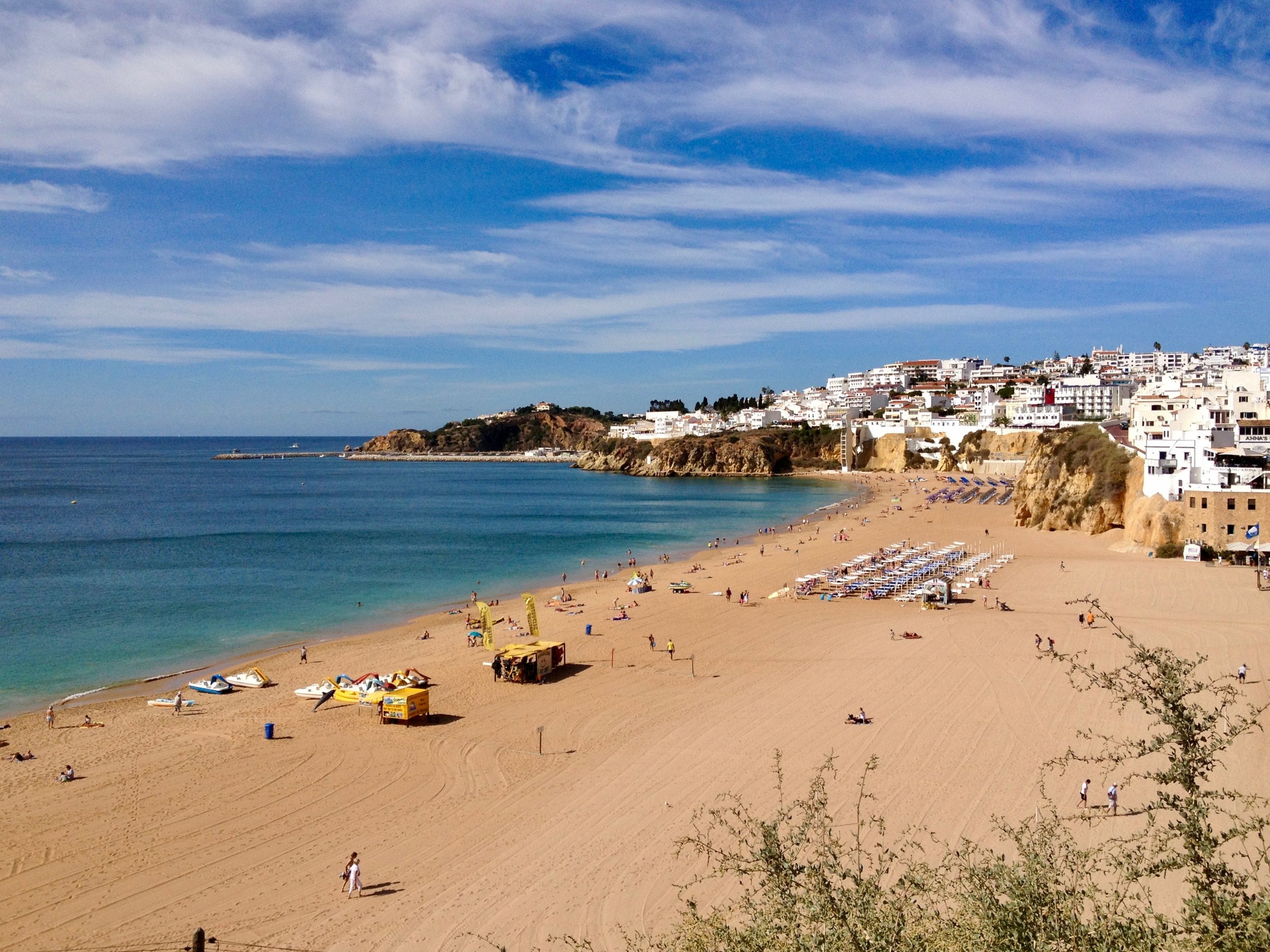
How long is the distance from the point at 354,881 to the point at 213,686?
1205cm

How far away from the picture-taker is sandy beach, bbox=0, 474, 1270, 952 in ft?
35.2

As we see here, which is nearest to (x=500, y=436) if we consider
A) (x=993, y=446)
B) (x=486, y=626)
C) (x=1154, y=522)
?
(x=993, y=446)

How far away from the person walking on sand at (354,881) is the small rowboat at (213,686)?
456 inches

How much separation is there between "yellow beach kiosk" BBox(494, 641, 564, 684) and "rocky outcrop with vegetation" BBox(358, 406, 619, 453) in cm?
14700

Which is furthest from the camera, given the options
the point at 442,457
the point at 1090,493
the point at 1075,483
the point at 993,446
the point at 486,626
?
the point at 442,457

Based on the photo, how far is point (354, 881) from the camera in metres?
10.9

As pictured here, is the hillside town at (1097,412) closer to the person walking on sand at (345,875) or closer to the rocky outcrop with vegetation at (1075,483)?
the rocky outcrop with vegetation at (1075,483)

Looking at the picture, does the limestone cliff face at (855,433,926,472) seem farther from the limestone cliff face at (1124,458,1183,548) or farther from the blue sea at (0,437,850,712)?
the limestone cliff face at (1124,458,1183,548)

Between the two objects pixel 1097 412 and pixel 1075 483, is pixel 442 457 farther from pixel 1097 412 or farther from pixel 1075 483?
pixel 1075 483

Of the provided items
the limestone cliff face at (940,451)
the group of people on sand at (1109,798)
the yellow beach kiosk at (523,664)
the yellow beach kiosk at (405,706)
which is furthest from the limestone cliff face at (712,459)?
the group of people on sand at (1109,798)

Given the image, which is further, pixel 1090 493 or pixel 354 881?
pixel 1090 493

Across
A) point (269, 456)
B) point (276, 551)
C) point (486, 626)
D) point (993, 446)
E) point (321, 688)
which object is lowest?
point (321, 688)

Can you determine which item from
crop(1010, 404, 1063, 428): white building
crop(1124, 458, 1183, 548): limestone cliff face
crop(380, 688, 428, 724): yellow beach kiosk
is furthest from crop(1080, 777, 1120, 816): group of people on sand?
crop(1010, 404, 1063, 428): white building

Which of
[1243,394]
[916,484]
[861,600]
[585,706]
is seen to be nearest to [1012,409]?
[916,484]
